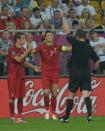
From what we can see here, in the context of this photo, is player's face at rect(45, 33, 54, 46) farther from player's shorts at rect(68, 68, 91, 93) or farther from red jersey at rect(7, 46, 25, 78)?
player's shorts at rect(68, 68, 91, 93)

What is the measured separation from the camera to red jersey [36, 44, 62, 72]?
17.5 metres

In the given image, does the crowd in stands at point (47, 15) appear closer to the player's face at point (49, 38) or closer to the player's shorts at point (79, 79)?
the player's face at point (49, 38)

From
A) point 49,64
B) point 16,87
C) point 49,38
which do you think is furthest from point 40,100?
point 49,38

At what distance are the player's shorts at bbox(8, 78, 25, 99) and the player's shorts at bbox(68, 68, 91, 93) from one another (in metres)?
1.29

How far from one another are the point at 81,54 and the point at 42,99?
10.6 feet

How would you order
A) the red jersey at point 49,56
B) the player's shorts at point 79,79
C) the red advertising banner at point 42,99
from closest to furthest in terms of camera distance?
the player's shorts at point 79,79, the red jersey at point 49,56, the red advertising banner at point 42,99

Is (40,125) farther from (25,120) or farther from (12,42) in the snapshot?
(12,42)

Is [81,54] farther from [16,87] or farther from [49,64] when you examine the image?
[16,87]

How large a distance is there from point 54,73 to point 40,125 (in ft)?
6.21

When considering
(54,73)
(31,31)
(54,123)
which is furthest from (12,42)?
(54,123)

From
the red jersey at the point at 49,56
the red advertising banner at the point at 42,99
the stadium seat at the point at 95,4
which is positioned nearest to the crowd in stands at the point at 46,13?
the stadium seat at the point at 95,4

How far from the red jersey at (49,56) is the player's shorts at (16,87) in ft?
2.81

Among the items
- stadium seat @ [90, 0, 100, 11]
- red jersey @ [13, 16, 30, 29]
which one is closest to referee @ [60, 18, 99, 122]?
red jersey @ [13, 16, 30, 29]

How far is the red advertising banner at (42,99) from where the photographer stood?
62.1ft
